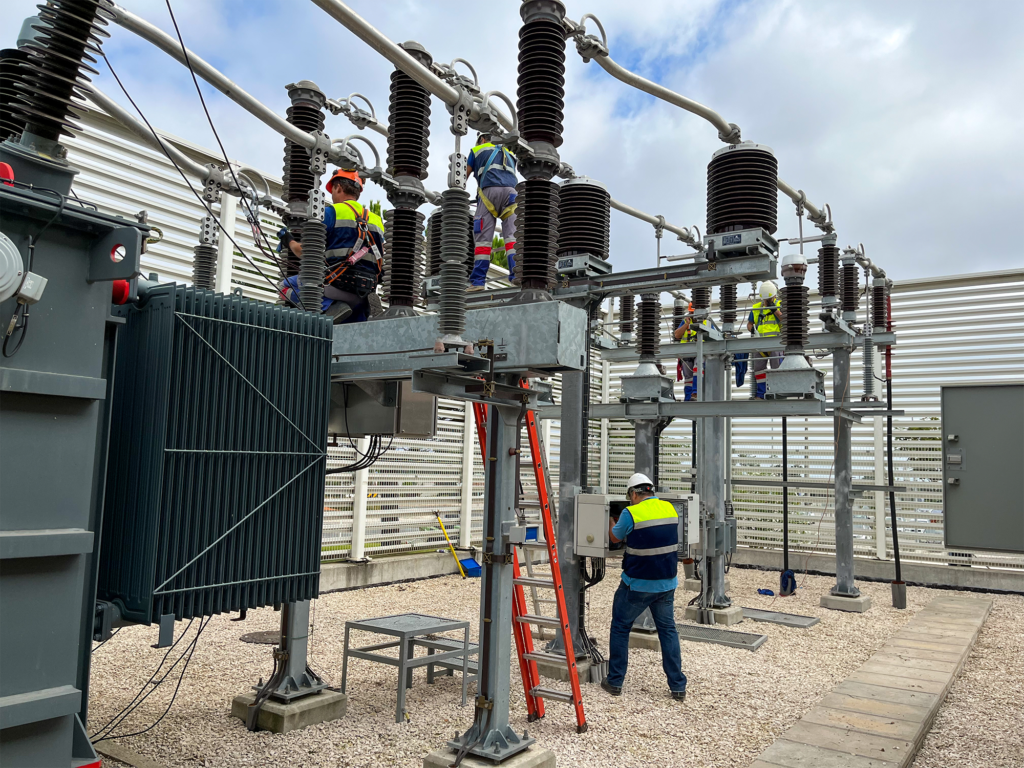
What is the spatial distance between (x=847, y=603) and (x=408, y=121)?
9.70 metres

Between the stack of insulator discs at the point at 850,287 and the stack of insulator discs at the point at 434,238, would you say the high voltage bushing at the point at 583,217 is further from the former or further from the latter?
the stack of insulator discs at the point at 850,287

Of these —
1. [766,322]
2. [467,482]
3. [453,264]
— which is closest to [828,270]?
[766,322]

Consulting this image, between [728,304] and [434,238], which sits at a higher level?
[728,304]

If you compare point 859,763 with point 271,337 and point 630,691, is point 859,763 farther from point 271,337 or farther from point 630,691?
point 271,337

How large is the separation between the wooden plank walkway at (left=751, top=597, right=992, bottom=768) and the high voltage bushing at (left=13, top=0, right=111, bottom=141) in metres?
5.10

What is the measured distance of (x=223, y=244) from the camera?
33.1ft

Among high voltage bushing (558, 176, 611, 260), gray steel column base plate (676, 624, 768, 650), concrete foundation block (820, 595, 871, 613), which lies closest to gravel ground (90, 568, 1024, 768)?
gray steel column base plate (676, 624, 768, 650)

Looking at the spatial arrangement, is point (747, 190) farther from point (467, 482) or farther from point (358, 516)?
point (467, 482)

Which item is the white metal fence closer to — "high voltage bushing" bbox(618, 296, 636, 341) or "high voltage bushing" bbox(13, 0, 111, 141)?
"high voltage bushing" bbox(618, 296, 636, 341)

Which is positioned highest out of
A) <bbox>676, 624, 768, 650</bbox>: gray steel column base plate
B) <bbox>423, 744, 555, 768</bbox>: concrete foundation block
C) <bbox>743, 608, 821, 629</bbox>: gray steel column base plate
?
<bbox>423, 744, 555, 768</bbox>: concrete foundation block

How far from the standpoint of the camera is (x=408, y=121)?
5145mm

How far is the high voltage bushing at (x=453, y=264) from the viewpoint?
171 inches

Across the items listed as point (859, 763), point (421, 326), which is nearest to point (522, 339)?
point (421, 326)

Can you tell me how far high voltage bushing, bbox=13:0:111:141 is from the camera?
9.87 ft
